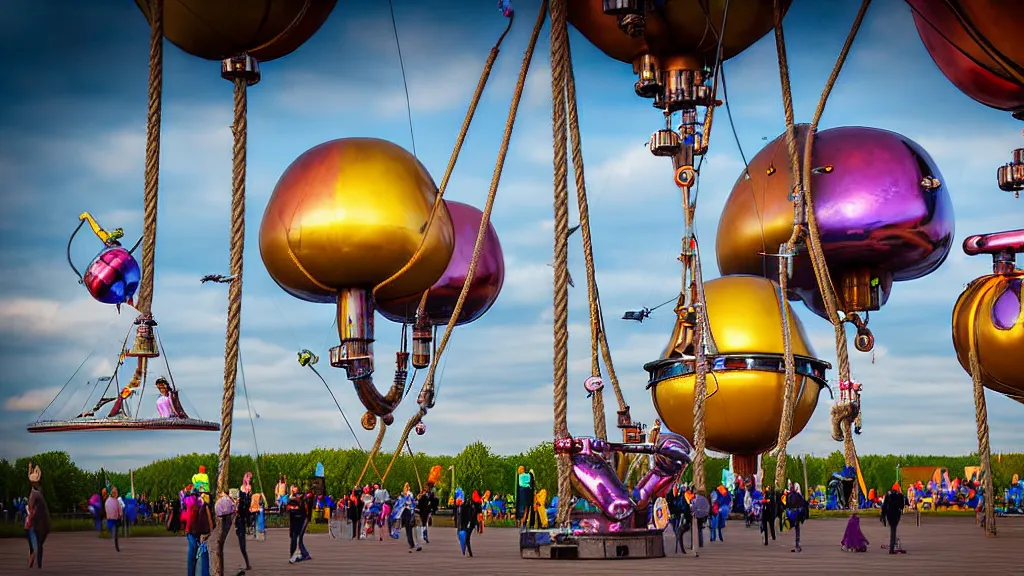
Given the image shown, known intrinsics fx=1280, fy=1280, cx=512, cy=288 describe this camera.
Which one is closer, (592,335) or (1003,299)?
(592,335)

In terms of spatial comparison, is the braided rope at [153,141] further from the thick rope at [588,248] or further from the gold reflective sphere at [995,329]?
the gold reflective sphere at [995,329]

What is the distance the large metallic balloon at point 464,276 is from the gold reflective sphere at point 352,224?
5379 mm

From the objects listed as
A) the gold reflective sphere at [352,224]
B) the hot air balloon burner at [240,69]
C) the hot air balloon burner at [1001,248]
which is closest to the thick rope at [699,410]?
the gold reflective sphere at [352,224]

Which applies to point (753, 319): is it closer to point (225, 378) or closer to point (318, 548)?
point (318, 548)

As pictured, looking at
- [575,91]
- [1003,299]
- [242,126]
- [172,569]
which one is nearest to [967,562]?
[1003,299]

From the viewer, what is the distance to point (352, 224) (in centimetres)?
1627

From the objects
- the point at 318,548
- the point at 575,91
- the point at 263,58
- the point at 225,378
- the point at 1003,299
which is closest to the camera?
the point at 225,378

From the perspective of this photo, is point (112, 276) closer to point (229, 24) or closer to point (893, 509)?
point (229, 24)

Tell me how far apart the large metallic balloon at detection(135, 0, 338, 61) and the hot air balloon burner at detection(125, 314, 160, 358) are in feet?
8.54

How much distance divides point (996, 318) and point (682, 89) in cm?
630

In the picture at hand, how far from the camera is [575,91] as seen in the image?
15.0 metres

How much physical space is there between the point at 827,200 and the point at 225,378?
11.5 metres

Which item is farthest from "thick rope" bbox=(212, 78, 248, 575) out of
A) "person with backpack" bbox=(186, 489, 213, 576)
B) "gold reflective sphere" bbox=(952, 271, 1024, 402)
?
"gold reflective sphere" bbox=(952, 271, 1024, 402)

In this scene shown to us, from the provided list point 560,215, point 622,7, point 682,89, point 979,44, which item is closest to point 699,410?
point 682,89
